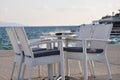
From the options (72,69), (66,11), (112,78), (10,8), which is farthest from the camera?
(66,11)

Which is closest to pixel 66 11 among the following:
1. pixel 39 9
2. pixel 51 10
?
pixel 51 10

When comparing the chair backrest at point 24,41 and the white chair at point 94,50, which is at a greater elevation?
the chair backrest at point 24,41

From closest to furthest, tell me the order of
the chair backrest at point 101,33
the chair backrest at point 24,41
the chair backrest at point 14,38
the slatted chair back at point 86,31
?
the chair backrest at point 24,41
the chair backrest at point 14,38
the chair backrest at point 101,33
the slatted chair back at point 86,31

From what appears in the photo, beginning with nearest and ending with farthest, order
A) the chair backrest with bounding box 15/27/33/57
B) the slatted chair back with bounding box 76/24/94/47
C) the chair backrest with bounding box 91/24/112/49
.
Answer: the chair backrest with bounding box 15/27/33/57, the chair backrest with bounding box 91/24/112/49, the slatted chair back with bounding box 76/24/94/47

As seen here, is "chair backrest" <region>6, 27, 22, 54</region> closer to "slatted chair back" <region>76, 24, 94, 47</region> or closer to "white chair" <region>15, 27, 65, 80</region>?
"white chair" <region>15, 27, 65, 80</region>

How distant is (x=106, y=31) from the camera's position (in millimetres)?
4922

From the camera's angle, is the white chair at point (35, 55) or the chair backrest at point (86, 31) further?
the chair backrest at point (86, 31)

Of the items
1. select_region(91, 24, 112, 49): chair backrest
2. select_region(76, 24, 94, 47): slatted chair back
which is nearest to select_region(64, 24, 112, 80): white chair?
select_region(91, 24, 112, 49): chair backrest

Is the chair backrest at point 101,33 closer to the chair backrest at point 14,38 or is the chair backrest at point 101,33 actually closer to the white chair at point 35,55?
the white chair at point 35,55

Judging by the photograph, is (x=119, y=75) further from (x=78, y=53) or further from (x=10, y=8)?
(x=10, y=8)


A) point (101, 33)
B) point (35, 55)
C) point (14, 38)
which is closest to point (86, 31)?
point (101, 33)

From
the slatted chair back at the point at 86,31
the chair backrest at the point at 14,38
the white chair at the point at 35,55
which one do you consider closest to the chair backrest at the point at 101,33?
the slatted chair back at the point at 86,31

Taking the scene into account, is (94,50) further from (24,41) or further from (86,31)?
(24,41)

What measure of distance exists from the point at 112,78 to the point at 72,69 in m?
1.33
